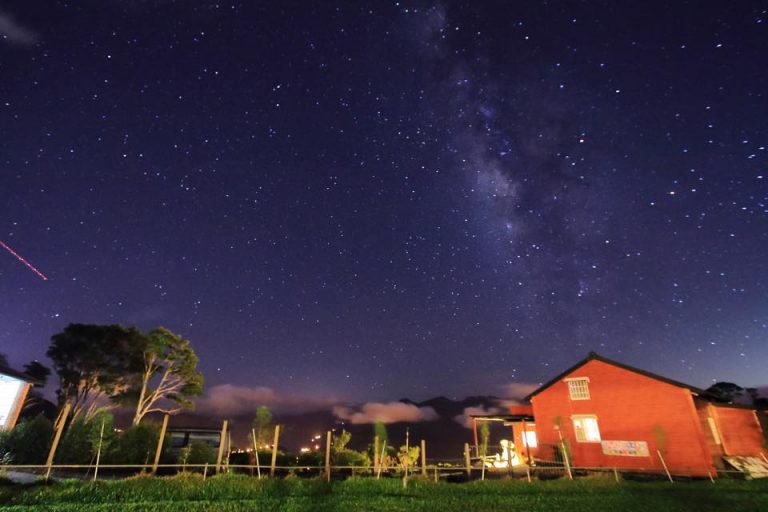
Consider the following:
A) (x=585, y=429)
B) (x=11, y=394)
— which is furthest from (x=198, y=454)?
(x=585, y=429)

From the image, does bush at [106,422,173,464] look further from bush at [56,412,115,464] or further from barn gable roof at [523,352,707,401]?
barn gable roof at [523,352,707,401]

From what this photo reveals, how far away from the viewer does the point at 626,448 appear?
28531 millimetres

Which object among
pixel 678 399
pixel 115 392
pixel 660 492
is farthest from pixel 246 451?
pixel 678 399

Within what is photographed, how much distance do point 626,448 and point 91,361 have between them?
143ft

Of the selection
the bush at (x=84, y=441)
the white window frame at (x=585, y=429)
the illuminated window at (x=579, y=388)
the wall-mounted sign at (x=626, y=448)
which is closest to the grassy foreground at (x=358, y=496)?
the wall-mounted sign at (x=626, y=448)

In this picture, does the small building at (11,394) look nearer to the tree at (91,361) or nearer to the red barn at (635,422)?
the tree at (91,361)

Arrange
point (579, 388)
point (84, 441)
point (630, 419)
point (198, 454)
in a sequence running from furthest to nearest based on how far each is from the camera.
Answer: point (579, 388), point (630, 419), point (198, 454), point (84, 441)

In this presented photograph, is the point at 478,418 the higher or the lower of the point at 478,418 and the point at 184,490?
the higher

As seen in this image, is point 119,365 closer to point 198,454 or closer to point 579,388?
point 198,454

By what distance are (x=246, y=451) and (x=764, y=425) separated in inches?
1636

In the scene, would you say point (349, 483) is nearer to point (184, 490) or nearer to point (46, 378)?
point (184, 490)

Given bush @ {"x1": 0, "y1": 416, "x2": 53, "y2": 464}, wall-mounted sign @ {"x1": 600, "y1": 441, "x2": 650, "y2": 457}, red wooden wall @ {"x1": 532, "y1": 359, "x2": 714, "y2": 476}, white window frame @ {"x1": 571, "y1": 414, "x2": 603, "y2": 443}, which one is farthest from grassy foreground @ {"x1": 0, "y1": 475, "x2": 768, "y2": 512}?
bush @ {"x1": 0, "y1": 416, "x2": 53, "y2": 464}

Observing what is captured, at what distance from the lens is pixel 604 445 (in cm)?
2975

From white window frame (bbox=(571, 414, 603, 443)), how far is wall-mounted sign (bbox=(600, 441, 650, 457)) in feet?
2.41
